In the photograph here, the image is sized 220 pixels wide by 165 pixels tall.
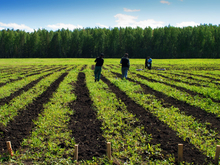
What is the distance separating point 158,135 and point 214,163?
171 cm

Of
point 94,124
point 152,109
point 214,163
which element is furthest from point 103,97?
point 214,163

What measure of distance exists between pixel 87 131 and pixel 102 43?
98227mm

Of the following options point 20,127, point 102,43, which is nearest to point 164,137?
point 20,127

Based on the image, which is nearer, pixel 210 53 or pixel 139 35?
pixel 210 53

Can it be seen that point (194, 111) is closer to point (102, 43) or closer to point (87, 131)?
point (87, 131)

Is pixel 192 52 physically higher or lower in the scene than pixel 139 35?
lower

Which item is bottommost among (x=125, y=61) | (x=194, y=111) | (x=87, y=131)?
(x=87, y=131)

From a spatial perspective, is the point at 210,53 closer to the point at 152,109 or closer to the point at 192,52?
the point at 192,52

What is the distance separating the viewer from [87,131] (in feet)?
20.0

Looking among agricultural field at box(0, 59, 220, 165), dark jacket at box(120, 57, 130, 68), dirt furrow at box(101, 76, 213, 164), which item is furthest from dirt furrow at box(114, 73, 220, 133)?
dark jacket at box(120, 57, 130, 68)

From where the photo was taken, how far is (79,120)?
7.09 metres

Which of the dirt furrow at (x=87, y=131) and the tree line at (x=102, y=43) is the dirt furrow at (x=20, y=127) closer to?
the dirt furrow at (x=87, y=131)

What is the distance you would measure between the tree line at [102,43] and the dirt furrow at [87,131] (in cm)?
8971

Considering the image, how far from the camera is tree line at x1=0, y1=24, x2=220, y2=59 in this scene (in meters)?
94.9
